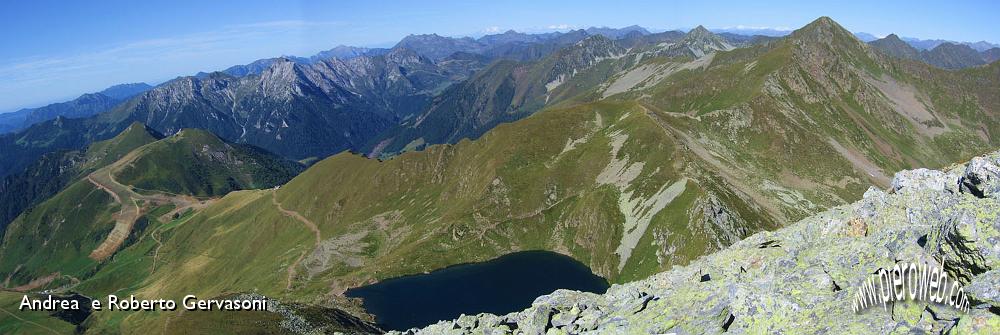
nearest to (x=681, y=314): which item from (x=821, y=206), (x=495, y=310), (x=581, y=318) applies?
(x=581, y=318)

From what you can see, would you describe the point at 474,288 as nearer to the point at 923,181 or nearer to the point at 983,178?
the point at 923,181

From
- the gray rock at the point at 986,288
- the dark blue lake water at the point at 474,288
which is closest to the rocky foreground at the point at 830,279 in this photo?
the gray rock at the point at 986,288

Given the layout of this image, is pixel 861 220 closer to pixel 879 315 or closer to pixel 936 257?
pixel 936 257

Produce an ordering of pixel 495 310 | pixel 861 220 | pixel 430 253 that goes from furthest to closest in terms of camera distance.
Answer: pixel 430 253 → pixel 495 310 → pixel 861 220

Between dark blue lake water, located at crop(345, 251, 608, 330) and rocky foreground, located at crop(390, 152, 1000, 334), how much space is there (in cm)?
11740

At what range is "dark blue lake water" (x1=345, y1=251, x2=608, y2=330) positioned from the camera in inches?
6075

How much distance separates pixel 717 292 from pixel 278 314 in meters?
102

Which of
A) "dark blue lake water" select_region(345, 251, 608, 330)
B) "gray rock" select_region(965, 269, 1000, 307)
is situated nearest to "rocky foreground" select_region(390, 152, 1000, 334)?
"gray rock" select_region(965, 269, 1000, 307)

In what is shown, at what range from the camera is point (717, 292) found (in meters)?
27.3

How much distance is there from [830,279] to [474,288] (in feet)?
503

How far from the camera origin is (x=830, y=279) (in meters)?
23.3

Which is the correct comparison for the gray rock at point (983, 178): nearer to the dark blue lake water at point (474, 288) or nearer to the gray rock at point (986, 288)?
the gray rock at point (986, 288)

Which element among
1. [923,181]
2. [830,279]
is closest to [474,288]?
[923,181]

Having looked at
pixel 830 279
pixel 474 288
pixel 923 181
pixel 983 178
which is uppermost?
pixel 983 178
